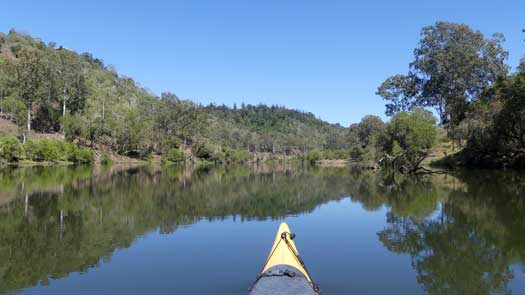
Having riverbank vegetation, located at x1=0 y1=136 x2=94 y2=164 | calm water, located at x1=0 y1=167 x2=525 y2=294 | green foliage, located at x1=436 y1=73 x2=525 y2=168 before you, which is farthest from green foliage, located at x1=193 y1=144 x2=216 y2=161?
calm water, located at x1=0 y1=167 x2=525 y2=294

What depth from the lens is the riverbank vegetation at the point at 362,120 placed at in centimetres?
5403

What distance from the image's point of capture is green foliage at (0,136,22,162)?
65131mm

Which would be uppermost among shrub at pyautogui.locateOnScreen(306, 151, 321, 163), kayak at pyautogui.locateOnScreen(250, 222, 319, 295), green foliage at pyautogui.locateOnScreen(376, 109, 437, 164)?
green foliage at pyautogui.locateOnScreen(376, 109, 437, 164)

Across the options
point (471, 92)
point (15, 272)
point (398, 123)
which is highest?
point (471, 92)

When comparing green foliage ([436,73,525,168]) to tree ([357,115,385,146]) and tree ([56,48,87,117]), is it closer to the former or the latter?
tree ([357,115,385,146])

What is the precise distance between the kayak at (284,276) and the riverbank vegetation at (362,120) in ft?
134

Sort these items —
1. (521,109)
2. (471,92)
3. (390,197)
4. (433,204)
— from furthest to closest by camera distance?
(471,92), (521,109), (390,197), (433,204)

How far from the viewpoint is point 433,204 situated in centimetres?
2566

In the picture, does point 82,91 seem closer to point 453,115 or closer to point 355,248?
point 453,115

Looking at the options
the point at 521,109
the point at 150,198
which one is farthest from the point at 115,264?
the point at 521,109

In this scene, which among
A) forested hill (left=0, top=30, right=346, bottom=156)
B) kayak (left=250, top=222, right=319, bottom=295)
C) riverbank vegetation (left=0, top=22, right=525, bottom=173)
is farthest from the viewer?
forested hill (left=0, top=30, right=346, bottom=156)

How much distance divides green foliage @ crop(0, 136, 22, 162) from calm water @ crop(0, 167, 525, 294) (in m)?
42.1

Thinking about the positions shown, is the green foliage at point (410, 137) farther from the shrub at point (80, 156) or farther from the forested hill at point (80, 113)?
the forested hill at point (80, 113)

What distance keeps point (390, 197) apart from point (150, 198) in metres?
16.9
